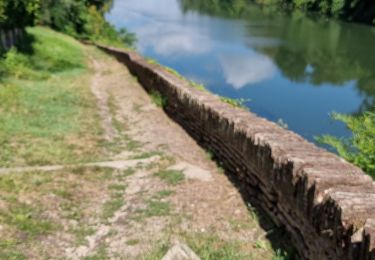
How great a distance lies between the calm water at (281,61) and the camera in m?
21.5

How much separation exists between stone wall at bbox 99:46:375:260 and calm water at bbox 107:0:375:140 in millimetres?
9505

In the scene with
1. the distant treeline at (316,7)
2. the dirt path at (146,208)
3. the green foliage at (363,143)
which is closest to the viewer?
the dirt path at (146,208)

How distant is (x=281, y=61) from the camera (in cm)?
3272

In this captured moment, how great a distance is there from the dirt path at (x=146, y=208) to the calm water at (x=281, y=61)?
912cm

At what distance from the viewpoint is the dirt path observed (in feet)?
18.0

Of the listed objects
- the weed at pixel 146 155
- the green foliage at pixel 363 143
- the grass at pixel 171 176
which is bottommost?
the weed at pixel 146 155

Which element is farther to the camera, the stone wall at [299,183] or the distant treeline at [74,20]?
the distant treeline at [74,20]

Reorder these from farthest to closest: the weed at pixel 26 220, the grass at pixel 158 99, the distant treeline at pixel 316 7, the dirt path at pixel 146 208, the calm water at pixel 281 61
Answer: the distant treeline at pixel 316 7 < the calm water at pixel 281 61 < the grass at pixel 158 99 < the weed at pixel 26 220 < the dirt path at pixel 146 208

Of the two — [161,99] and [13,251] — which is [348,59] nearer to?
[161,99]

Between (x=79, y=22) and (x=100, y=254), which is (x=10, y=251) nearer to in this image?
(x=100, y=254)

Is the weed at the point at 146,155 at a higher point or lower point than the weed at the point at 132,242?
lower

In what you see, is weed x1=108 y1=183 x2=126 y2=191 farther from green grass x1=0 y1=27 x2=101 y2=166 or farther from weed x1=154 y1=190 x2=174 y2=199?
green grass x1=0 y1=27 x2=101 y2=166

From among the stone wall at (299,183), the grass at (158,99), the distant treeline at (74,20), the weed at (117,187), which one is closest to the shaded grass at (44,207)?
the weed at (117,187)

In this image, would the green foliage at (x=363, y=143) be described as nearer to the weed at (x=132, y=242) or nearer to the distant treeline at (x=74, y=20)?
the weed at (x=132, y=242)
